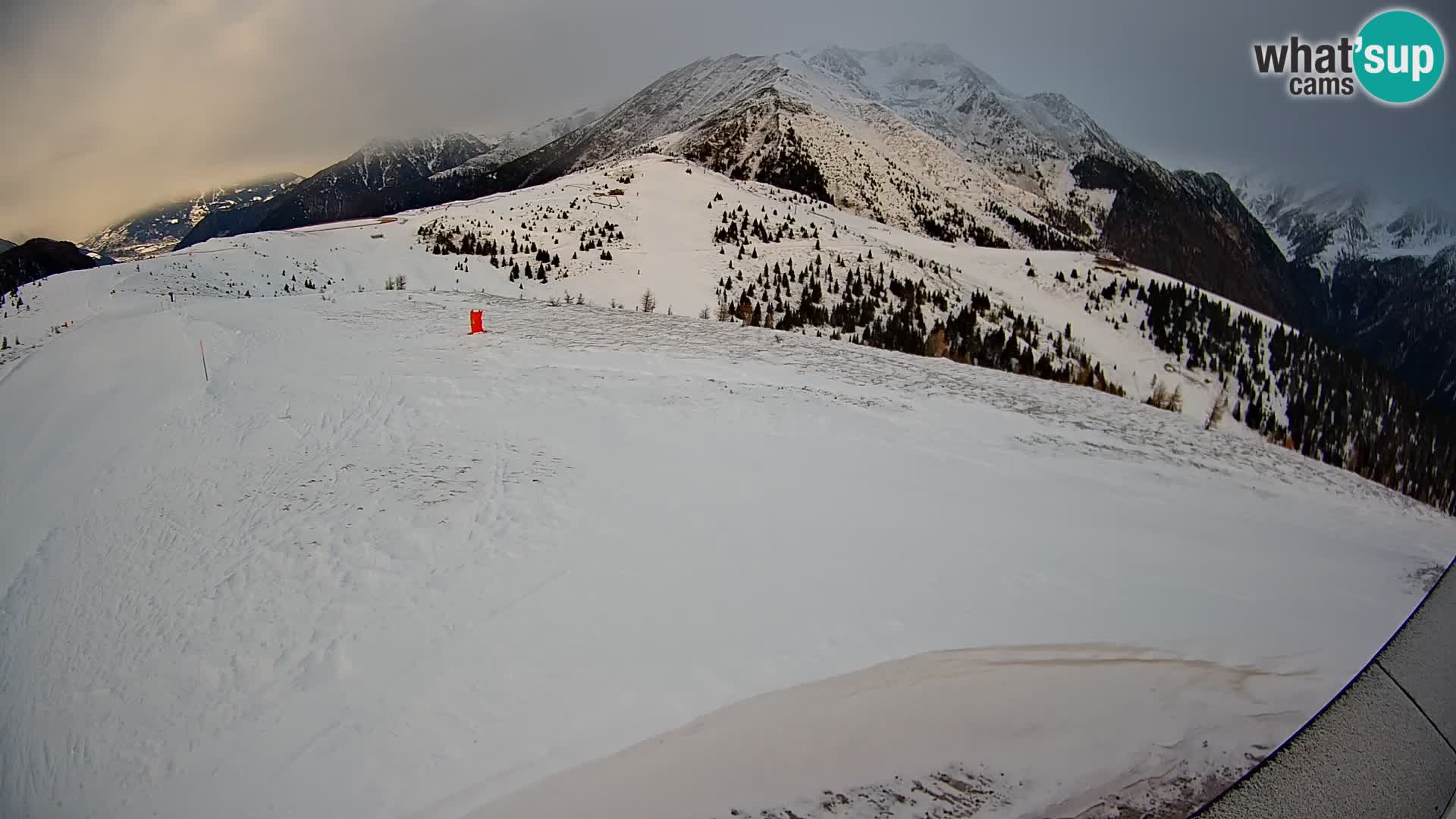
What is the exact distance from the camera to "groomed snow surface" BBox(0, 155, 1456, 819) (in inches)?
80.5

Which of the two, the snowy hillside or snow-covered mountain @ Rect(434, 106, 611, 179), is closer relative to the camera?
the snowy hillside

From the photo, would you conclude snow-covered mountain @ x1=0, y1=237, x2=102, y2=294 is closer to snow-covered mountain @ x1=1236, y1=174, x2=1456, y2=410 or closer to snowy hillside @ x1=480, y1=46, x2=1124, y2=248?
snowy hillside @ x1=480, y1=46, x2=1124, y2=248

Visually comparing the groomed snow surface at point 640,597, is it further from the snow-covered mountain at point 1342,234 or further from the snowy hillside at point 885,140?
the snow-covered mountain at point 1342,234

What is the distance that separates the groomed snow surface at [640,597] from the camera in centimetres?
204

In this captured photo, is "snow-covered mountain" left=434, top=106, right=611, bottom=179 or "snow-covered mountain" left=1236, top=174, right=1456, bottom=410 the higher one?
A: "snow-covered mountain" left=434, top=106, right=611, bottom=179

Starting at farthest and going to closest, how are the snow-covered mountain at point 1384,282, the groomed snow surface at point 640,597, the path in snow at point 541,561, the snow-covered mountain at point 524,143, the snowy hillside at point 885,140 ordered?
the snow-covered mountain at point 524,143, the snow-covered mountain at point 1384,282, the snowy hillside at point 885,140, the path in snow at point 541,561, the groomed snow surface at point 640,597

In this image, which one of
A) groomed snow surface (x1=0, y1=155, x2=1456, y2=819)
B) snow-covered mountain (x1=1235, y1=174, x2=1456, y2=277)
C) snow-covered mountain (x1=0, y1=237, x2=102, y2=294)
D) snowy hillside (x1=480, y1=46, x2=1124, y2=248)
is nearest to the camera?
groomed snow surface (x1=0, y1=155, x2=1456, y2=819)

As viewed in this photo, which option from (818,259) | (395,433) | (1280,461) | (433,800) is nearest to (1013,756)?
(433,800)

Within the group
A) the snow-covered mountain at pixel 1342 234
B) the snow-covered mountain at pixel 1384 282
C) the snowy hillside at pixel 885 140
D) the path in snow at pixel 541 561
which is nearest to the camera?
the path in snow at pixel 541 561

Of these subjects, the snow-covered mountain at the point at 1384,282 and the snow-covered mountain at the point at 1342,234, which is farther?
the snow-covered mountain at the point at 1342,234

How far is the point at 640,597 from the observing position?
115 inches

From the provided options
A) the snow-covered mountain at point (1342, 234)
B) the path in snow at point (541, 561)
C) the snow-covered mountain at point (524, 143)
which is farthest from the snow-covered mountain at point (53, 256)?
the snow-covered mountain at point (1342, 234)

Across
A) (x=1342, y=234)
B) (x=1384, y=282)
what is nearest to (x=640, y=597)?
(x=1384, y=282)

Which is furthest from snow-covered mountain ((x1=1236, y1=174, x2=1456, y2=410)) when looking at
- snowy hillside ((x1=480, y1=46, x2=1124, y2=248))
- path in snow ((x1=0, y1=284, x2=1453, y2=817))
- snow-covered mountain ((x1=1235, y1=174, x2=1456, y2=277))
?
path in snow ((x1=0, y1=284, x2=1453, y2=817))
